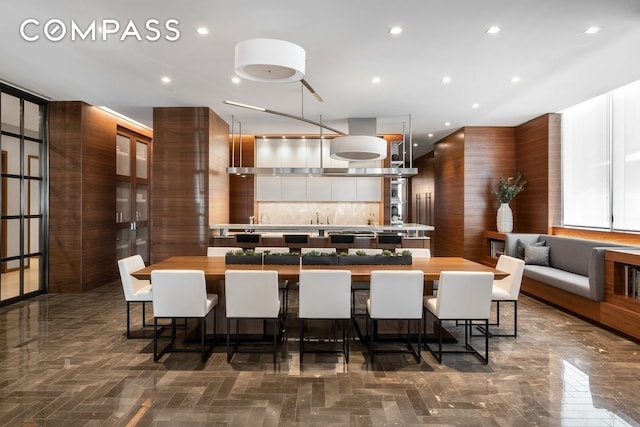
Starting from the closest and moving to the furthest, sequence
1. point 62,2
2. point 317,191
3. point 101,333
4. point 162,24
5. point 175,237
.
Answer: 1. point 62,2
2. point 162,24
3. point 101,333
4. point 175,237
5. point 317,191

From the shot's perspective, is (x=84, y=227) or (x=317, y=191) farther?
(x=317, y=191)

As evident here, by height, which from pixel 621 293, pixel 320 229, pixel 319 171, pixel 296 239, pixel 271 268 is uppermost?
pixel 319 171

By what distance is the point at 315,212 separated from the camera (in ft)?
28.1

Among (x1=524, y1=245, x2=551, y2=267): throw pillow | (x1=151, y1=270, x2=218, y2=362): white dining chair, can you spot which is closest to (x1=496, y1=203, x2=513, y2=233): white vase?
(x1=524, y1=245, x2=551, y2=267): throw pillow

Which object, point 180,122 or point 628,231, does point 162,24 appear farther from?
point 628,231

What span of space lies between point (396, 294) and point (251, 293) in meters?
1.24

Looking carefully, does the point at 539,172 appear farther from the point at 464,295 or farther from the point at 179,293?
the point at 179,293

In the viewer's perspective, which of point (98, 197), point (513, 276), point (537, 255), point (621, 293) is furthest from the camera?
point (98, 197)

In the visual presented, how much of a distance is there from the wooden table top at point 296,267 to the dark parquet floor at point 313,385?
2.42 ft

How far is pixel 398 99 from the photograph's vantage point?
568 centimetres

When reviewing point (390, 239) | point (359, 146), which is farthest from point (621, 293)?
point (359, 146)

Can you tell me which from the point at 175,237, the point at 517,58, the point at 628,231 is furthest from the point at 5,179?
the point at 628,231

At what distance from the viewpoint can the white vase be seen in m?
6.98

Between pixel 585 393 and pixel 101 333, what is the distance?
4443 millimetres
